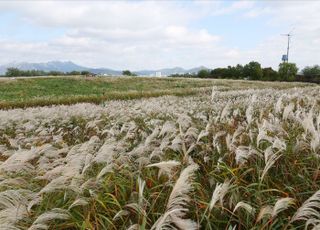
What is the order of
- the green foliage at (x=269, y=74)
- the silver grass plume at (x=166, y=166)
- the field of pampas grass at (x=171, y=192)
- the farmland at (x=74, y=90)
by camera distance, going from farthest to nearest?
the green foliage at (x=269, y=74) → the farmland at (x=74, y=90) → the silver grass plume at (x=166, y=166) → the field of pampas grass at (x=171, y=192)

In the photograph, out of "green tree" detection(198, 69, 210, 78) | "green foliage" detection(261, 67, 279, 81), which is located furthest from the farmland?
"green foliage" detection(261, 67, 279, 81)

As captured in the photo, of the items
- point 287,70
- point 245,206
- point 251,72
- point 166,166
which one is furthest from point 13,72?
point 245,206

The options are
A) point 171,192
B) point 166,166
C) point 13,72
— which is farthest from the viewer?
point 13,72

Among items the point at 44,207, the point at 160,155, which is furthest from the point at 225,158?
the point at 44,207

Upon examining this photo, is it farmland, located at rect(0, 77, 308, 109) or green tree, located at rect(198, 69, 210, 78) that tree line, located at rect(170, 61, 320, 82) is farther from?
farmland, located at rect(0, 77, 308, 109)

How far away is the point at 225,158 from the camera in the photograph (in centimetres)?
451

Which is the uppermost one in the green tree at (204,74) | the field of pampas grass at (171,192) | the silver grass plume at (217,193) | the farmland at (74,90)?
the silver grass plume at (217,193)

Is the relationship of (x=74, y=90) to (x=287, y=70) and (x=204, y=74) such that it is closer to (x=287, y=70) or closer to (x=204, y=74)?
(x=204, y=74)

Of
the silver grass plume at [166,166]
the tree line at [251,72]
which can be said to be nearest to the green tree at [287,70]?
the tree line at [251,72]

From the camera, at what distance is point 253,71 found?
81938 millimetres

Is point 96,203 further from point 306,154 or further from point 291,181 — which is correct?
point 306,154

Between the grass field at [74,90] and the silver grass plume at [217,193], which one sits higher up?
the silver grass plume at [217,193]

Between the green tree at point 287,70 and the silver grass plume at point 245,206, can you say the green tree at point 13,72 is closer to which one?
the green tree at point 287,70

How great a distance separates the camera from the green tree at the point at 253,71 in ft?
266
